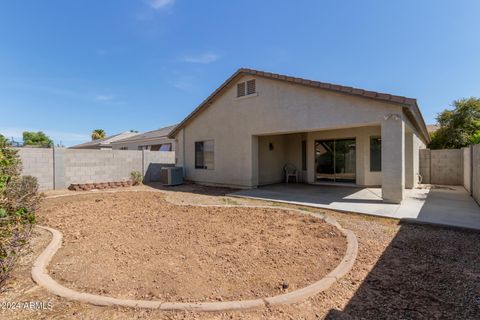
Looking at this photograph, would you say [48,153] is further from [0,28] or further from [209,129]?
[209,129]

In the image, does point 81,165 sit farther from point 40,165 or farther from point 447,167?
point 447,167

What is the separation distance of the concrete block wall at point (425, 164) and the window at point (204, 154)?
41.4 ft

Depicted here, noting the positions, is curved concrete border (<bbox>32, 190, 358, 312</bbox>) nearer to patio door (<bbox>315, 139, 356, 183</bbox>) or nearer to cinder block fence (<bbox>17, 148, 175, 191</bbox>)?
patio door (<bbox>315, 139, 356, 183</bbox>)

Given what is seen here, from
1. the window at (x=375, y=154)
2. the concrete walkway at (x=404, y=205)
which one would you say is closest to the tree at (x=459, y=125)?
the window at (x=375, y=154)

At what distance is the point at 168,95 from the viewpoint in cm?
2172

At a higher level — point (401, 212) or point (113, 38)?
point (113, 38)

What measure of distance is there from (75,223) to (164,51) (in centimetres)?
A: 1206

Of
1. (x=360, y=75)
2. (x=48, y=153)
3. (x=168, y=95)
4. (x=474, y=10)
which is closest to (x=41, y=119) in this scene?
(x=168, y=95)

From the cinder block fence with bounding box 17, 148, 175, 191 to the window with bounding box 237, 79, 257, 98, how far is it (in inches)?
330

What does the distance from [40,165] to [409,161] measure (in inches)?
734

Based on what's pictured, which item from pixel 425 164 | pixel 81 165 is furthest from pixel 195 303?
pixel 425 164

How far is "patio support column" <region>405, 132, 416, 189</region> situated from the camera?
10844mm

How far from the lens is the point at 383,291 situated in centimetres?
290

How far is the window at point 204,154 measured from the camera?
13.5m
